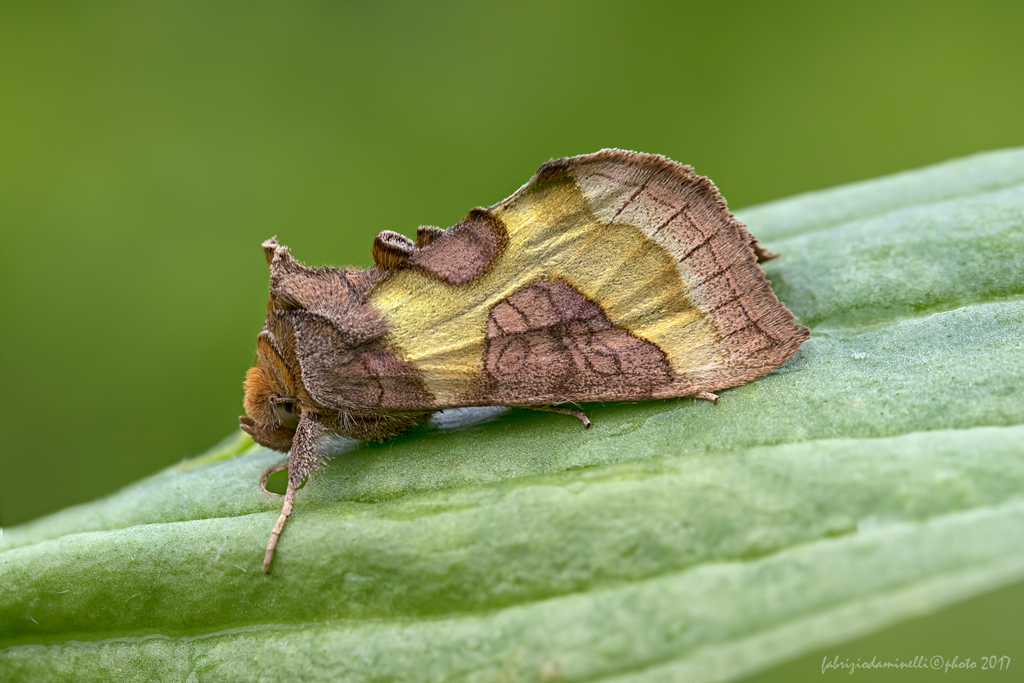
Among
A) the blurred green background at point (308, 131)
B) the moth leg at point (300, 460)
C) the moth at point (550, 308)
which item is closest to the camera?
the moth leg at point (300, 460)

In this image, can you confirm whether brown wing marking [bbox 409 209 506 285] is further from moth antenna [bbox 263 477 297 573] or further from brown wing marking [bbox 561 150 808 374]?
moth antenna [bbox 263 477 297 573]

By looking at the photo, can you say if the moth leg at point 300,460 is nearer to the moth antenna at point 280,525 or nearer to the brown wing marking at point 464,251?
the moth antenna at point 280,525

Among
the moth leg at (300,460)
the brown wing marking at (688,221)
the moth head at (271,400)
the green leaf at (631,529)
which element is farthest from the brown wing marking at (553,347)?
the moth head at (271,400)

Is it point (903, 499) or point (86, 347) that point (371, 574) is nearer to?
point (903, 499)

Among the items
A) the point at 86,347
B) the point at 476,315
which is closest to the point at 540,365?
the point at 476,315

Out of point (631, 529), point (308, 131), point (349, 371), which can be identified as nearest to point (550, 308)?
point (349, 371)

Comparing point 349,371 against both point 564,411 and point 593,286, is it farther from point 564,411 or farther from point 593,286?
point 593,286
